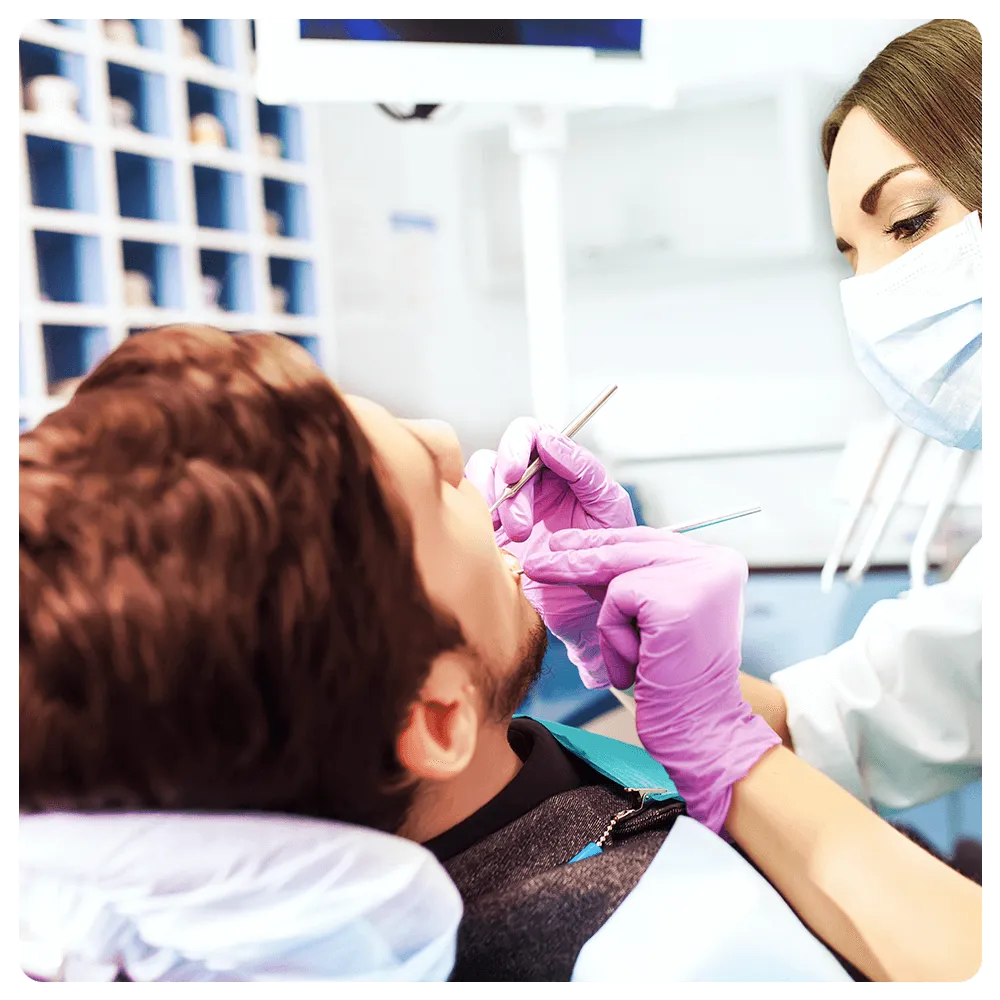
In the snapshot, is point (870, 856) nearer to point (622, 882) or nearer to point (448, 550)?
point (622, 882)

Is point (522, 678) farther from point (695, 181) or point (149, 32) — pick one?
point (149, 32)

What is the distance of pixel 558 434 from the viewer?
1.17 meters

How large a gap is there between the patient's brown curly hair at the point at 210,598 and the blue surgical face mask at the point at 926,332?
0.66m

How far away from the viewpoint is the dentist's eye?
1.13 metres

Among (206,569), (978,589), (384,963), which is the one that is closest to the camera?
(206,569)

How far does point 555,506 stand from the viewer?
1224 mm

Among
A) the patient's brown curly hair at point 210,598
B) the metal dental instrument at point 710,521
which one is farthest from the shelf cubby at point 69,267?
the metal dental instrument at point 710,521

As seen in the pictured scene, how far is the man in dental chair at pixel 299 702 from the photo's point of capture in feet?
2.68

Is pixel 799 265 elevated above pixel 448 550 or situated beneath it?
elevated above

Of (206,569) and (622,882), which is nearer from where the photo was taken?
(206,569)

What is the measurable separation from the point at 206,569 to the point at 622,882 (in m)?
0.57

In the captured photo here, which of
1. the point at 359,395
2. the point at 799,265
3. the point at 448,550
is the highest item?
the point at 799,265

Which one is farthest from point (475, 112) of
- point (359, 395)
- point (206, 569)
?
point (206, 569)

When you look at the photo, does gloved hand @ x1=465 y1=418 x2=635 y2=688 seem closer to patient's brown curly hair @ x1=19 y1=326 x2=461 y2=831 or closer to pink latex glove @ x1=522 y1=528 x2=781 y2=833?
pink latex glove @ x1=522 y1=528 x2=781 y2=833
